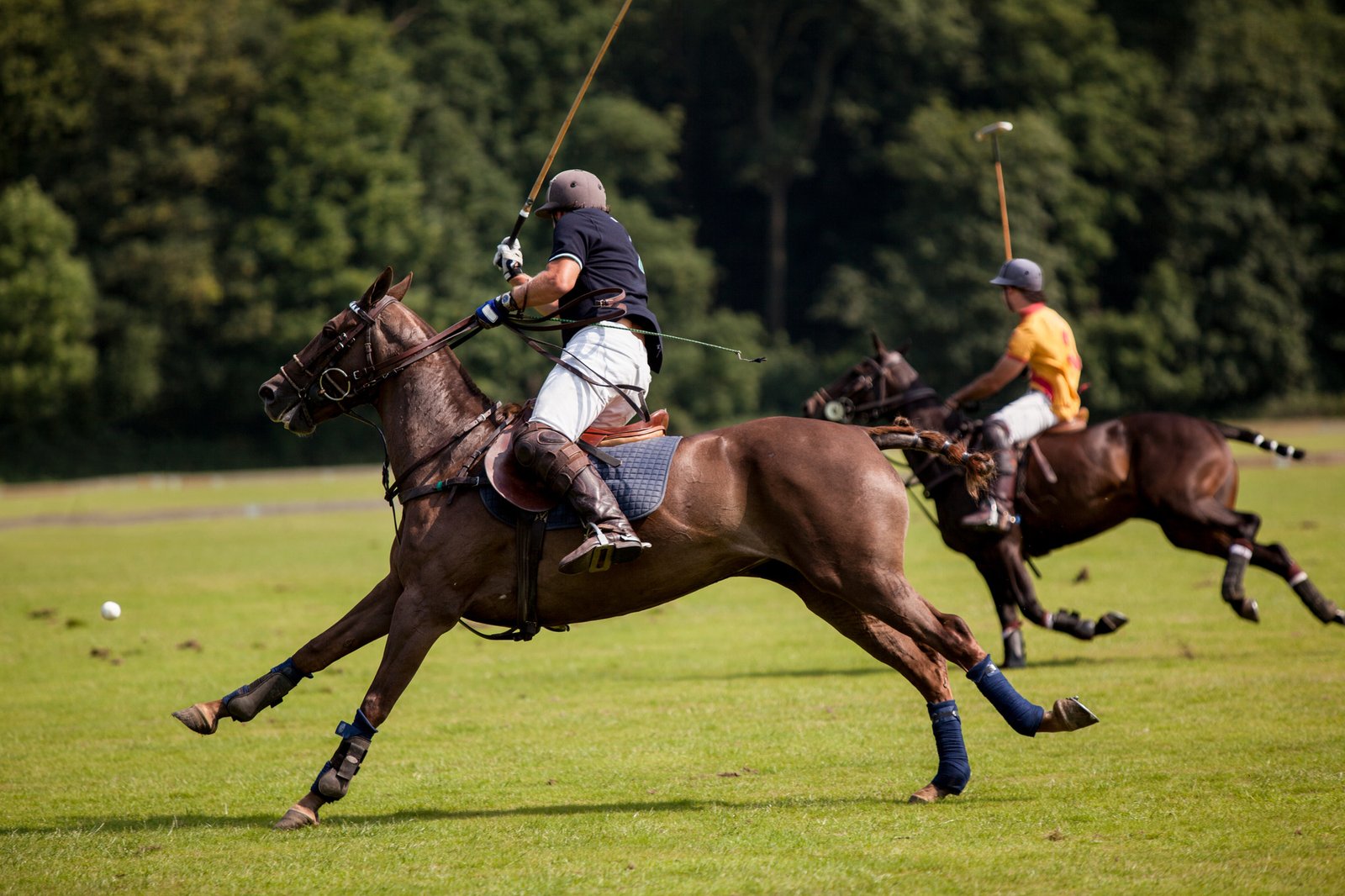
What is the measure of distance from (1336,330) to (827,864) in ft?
199

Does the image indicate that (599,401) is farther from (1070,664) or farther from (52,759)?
(1070,664)

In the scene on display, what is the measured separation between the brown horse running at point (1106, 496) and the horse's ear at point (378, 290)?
518 centimetres

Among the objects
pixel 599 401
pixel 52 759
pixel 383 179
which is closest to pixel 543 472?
pixel 599 401

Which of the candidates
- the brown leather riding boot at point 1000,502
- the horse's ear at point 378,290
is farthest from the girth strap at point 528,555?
the brown leather riding boot at point 1000,502

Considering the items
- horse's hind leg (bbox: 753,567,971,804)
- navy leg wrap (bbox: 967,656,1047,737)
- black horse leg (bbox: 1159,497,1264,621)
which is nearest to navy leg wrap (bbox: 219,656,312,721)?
horse's hind leg (bbox: 753,567,971,804)

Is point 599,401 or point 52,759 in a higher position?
point 599,401

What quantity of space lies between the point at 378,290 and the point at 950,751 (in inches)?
151

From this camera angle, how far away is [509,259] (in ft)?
26.7

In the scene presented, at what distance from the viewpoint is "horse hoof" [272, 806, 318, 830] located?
745 centimetres

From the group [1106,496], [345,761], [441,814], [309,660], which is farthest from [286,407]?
[1106,496]

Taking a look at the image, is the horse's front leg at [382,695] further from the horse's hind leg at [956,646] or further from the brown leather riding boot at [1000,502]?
the brown leather riding boot at [1000,502]

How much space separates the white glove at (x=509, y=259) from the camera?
8.12m

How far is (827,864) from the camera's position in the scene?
6430mm

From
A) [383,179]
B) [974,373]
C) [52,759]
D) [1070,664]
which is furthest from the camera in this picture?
[974,373]
